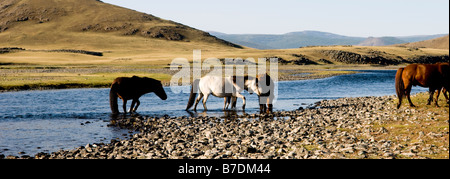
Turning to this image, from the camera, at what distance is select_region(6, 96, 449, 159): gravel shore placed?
11.1m

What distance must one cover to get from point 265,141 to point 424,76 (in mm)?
9897

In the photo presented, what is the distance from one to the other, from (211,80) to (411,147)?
14.0m

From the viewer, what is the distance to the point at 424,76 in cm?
1862

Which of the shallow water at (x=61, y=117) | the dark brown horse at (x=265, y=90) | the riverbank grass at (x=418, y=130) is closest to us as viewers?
the riverbank grass at (x=418, y=130)

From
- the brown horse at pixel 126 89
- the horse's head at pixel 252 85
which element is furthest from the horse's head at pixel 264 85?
the brown horse at pixel 126 89

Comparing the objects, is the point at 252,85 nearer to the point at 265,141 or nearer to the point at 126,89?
the point at 126,89

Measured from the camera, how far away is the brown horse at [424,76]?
18578 millimetres

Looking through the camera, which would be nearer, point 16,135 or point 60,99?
point 16,135

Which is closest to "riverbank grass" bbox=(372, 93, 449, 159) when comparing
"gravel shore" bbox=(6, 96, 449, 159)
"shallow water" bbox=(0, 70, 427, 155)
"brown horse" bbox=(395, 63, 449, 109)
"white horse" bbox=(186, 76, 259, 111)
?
"gravel shore" bbox=(6, 96, 449, 159)

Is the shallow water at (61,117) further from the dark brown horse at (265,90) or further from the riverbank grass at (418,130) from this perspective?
the riverbank grass at (418,130)

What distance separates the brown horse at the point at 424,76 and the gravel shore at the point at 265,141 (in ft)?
4.46

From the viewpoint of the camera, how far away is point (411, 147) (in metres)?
11.1
